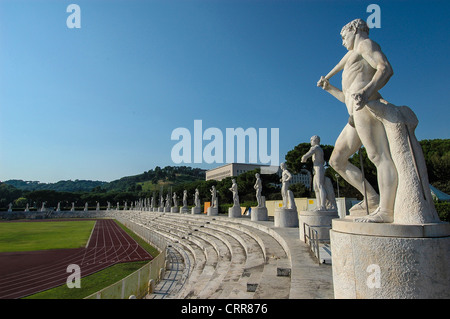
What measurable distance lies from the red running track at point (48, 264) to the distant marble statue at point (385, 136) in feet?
34.7

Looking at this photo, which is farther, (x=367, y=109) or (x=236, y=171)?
(x=236, y=171)

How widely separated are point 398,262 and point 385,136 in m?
1.52

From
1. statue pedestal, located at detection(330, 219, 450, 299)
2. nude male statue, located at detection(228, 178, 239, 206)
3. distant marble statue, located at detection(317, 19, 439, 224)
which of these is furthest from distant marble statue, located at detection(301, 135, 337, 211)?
nude male statue, located at detection(228, 178, 239, 206)

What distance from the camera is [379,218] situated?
283 centimetres

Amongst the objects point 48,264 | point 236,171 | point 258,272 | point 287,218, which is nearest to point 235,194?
point 287,218

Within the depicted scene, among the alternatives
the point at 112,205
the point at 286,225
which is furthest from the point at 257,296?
the point at 112,205

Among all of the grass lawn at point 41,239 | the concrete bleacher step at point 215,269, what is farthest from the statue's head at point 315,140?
the grass lawn at point 41,239

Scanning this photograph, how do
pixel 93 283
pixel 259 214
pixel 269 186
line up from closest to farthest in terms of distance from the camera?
pixel 93 283, pixel 259 214, pixel 269 186

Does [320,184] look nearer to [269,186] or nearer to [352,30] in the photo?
[352,30]

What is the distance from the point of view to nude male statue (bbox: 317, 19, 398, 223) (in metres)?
2.95

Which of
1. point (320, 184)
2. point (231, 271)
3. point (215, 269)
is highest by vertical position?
point (320, 184)

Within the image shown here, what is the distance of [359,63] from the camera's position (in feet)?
11.2
